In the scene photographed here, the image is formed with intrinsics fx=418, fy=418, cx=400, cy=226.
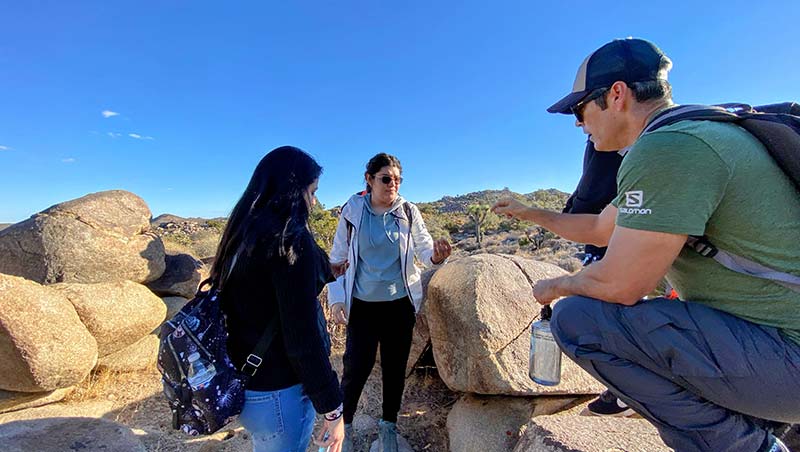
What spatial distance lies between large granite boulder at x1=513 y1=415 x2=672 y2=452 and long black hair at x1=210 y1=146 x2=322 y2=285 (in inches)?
61.9

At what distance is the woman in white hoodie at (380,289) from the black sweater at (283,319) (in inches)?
50.2

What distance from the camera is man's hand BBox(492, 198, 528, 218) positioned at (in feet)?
7.77

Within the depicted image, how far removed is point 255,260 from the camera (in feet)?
5.74

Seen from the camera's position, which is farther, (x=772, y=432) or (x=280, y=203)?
(x=280, y=203)

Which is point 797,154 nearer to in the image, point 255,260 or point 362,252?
point 255,260

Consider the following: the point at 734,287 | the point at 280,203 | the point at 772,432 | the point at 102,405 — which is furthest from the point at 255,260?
the point at 102,405

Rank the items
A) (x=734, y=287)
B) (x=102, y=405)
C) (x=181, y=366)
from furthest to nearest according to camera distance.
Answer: (x=102, y=405), (x=181, y=366), (x=734, y=287)

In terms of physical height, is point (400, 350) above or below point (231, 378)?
below

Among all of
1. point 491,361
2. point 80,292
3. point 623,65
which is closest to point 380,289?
point 491,361

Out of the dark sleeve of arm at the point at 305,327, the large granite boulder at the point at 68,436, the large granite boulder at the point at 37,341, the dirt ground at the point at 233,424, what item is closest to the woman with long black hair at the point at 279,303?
the dark sleeve of arm at the point at 305,327

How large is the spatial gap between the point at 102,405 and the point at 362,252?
306cm

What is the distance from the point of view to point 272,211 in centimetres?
183

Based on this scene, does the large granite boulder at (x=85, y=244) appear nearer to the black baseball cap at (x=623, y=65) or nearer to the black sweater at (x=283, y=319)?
the black sweater at (x=283, y=319)

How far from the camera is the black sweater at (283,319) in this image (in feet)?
5.73
